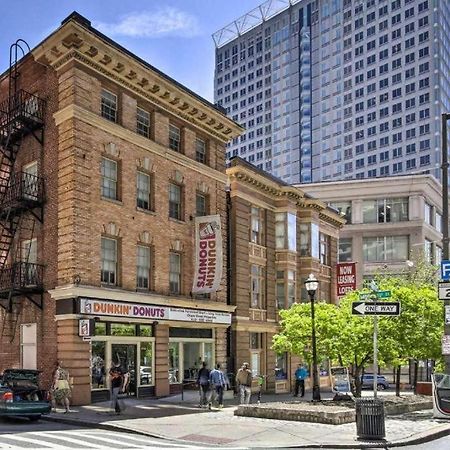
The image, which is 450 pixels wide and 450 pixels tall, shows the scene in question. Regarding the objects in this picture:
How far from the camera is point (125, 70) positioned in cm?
2756

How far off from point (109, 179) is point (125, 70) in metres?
4.40

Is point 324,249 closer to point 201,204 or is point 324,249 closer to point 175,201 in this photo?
point 201,204

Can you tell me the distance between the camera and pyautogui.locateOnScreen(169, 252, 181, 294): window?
3019cm

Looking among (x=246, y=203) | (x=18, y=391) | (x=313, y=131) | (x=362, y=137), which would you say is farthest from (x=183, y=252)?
(x=313, y=131)

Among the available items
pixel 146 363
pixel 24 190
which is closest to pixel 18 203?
pixel 24 190

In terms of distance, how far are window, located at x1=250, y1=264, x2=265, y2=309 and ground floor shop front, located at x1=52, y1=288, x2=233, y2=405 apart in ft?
12.2

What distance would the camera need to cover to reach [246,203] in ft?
118

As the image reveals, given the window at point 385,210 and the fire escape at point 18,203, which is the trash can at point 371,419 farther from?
the window at point 385,210

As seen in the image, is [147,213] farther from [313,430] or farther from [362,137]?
[362,137]

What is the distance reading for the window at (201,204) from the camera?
32250 millimetres

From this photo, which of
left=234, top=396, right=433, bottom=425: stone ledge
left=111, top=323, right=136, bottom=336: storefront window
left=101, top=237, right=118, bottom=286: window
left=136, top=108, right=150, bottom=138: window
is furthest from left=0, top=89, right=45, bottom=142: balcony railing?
left=234, top=396, right=433, bottom=425: stone ledge

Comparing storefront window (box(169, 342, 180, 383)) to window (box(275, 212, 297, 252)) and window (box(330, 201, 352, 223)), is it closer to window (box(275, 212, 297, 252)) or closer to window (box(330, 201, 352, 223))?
window (box(275, 212, 297, 252))

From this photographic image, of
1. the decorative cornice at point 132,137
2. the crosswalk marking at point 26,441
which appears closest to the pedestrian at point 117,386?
the crosswalk marking at point 26,441

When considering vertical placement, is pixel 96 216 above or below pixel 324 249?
above
